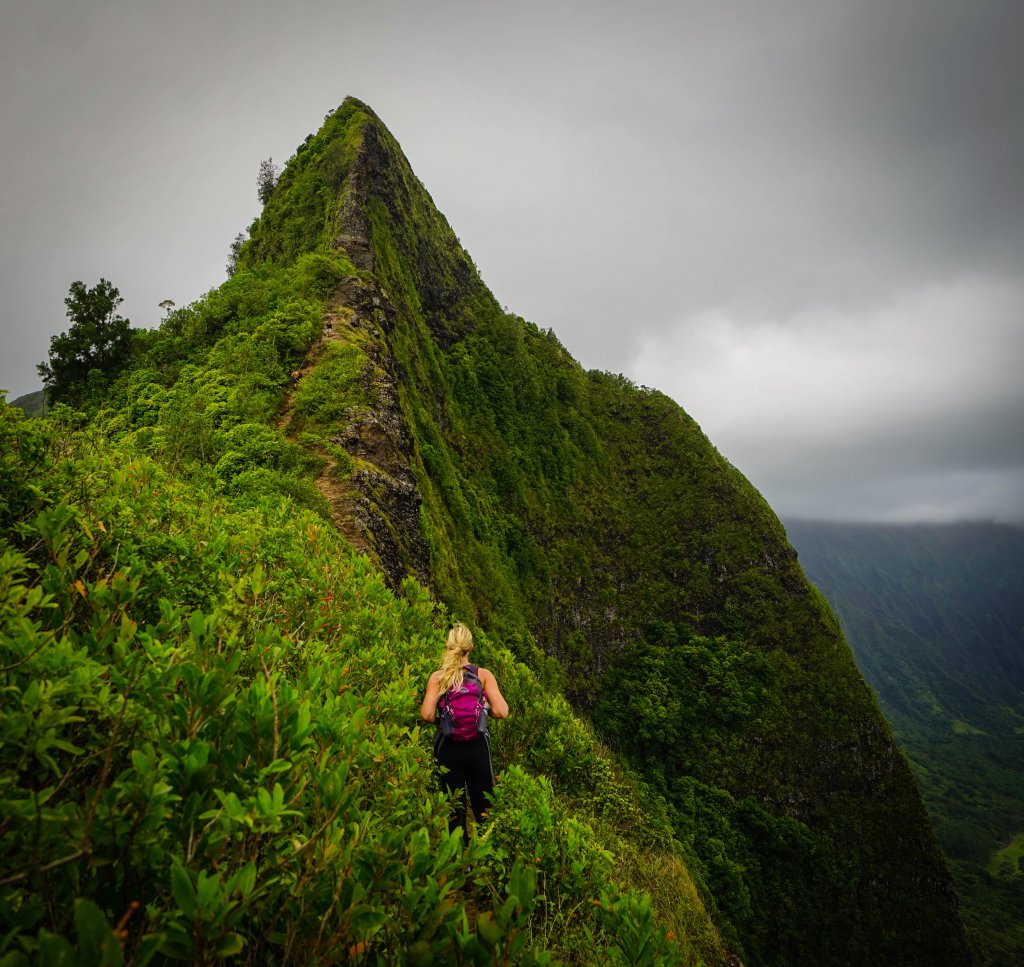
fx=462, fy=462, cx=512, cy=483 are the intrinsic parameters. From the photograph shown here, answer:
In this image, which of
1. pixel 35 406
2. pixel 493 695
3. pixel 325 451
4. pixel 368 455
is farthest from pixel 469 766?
pixel 35 406

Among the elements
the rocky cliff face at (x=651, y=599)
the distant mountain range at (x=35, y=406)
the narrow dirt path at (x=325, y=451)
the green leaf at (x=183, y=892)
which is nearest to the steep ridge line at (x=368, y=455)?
the narrow dirt path at (x=325, y=451)

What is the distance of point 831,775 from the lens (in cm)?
3644

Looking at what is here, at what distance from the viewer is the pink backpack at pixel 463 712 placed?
3.99 metres

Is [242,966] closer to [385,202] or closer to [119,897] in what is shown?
[119,897]

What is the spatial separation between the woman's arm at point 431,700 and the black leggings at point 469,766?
216 mm

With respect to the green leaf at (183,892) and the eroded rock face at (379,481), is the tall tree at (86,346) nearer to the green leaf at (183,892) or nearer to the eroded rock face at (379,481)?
the eroded rock face at (379,481)

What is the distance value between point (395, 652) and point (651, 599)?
44630mm

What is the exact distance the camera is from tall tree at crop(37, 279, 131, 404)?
18016 mm

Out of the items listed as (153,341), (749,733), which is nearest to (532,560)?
(749,733)

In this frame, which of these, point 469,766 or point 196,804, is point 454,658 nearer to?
point 469,766

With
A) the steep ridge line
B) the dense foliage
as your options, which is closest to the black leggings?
the dense foliage

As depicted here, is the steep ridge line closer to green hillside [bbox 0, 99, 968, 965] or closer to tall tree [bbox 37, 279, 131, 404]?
green hillside [bbox 0, 99, 968, 965]

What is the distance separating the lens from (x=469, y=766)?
4000 mm

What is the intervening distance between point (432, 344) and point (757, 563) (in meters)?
37.4
